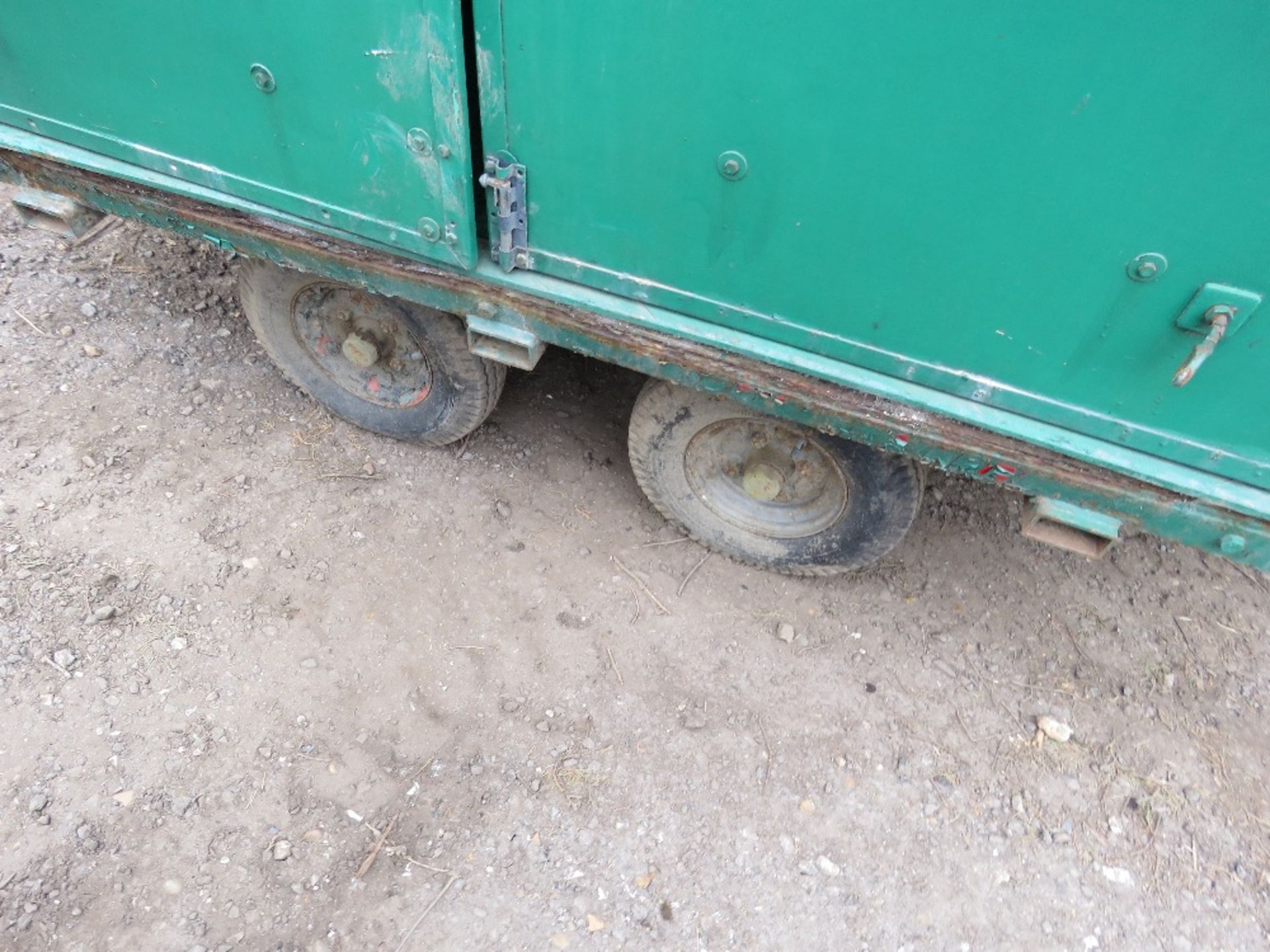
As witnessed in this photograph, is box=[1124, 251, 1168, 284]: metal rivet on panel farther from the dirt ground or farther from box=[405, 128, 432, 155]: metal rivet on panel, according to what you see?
box=[405, 128, 432, 155]: metal rivet on panel

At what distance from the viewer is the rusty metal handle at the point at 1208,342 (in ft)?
5.74

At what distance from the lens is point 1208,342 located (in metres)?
1.77

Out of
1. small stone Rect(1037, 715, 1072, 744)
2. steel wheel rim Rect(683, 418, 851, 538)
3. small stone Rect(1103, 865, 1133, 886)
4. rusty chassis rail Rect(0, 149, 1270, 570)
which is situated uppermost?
rusty chassis rail Rect(0, 149, 1270, 570)

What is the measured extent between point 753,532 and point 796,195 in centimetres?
140

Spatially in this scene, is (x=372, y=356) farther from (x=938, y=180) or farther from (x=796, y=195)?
(x=938, y=180)

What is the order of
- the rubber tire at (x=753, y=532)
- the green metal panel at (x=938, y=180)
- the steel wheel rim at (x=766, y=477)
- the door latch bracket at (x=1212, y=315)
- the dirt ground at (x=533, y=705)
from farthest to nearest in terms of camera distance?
1. the steel wheel rim at (x=766, y=477)
2. the rubber tire at (x=753, y=532)
3. the dirt ground at (x=533, y=705)
4. the door latch bracket at (x=1212, y=315)
5. the green metal panel at (x=938, y=180)

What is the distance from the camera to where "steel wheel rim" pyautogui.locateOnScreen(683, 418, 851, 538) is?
2.79 meters

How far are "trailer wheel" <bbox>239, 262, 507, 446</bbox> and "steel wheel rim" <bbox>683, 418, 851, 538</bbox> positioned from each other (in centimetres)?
85

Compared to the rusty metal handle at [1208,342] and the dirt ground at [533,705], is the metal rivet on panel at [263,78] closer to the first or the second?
the dirt ground at [533,705]

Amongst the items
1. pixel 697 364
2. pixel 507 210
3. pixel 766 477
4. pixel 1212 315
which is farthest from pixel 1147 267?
pixel 507 210

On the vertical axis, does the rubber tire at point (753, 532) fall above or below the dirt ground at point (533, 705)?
above

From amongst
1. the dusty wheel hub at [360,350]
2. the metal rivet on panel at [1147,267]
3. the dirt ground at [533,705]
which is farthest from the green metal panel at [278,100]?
the metal rivet on panel at [1147,267]

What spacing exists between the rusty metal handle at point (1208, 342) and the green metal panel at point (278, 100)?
5.83ft

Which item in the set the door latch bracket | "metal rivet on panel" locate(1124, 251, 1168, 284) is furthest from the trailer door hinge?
the door latch bracket
